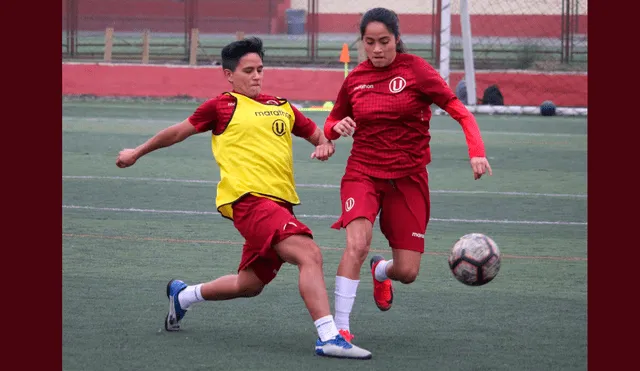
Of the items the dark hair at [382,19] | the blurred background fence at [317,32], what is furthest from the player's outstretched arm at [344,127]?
the blurred background fence at [317,32]

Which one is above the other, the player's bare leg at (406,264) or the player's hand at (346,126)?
the player's hand at (346,126)

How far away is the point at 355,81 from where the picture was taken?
273 inches

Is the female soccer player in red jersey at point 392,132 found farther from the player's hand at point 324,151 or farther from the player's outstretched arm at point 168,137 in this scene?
the player's outstretched arm at point 168,137

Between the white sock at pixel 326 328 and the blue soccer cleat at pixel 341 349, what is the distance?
2 cm

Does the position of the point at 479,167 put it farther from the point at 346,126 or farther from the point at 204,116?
the point at 204,116

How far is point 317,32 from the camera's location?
1058 inches

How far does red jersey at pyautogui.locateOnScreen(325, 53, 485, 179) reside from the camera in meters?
6.76

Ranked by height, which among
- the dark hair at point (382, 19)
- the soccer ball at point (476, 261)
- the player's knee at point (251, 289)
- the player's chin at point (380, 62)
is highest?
the dark hair at point (382, 19)

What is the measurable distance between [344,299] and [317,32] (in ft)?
68.5

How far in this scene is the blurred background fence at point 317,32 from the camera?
25.7 meters

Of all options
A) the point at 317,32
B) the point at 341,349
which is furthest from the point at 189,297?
the point at 317,32

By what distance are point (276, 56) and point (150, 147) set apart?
20.1 m

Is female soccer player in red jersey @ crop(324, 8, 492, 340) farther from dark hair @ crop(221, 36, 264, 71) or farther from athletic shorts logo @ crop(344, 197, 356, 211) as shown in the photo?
dark hair @ crop(221, 36, 264, 71)

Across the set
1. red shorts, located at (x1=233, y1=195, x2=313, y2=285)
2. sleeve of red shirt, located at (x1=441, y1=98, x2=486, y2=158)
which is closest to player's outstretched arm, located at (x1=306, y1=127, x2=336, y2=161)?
red shorts, located at (x1=233, y1=195, x2=313, y2=285)
